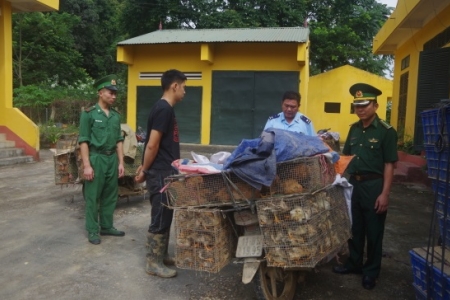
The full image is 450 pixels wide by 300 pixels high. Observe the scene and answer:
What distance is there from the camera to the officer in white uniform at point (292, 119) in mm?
3977

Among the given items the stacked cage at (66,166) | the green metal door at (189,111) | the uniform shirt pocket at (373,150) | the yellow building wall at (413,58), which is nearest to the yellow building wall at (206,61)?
the green metal door at (189,111)

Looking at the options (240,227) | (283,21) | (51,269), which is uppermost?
(283,21)

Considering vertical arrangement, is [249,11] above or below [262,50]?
above

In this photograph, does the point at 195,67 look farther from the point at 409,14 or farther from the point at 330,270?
the point at 330,270

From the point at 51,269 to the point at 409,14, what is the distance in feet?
26.8

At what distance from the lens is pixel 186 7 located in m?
21.7

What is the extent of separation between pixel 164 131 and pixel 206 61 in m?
10.5

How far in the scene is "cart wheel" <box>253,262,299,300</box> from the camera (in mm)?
2883

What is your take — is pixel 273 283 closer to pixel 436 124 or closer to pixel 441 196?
pixel 441 196

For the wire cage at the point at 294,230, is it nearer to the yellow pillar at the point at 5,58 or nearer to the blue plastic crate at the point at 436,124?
the blue plastic crate at the point at 436,124

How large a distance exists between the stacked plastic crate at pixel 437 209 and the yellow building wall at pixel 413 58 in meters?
6.08

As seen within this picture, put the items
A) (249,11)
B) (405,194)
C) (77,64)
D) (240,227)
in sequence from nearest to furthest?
(240,227)
(405,194)
(249,11)
(77,64)

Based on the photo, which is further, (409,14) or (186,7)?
(186,7)

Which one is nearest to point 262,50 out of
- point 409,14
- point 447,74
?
point 409,14
